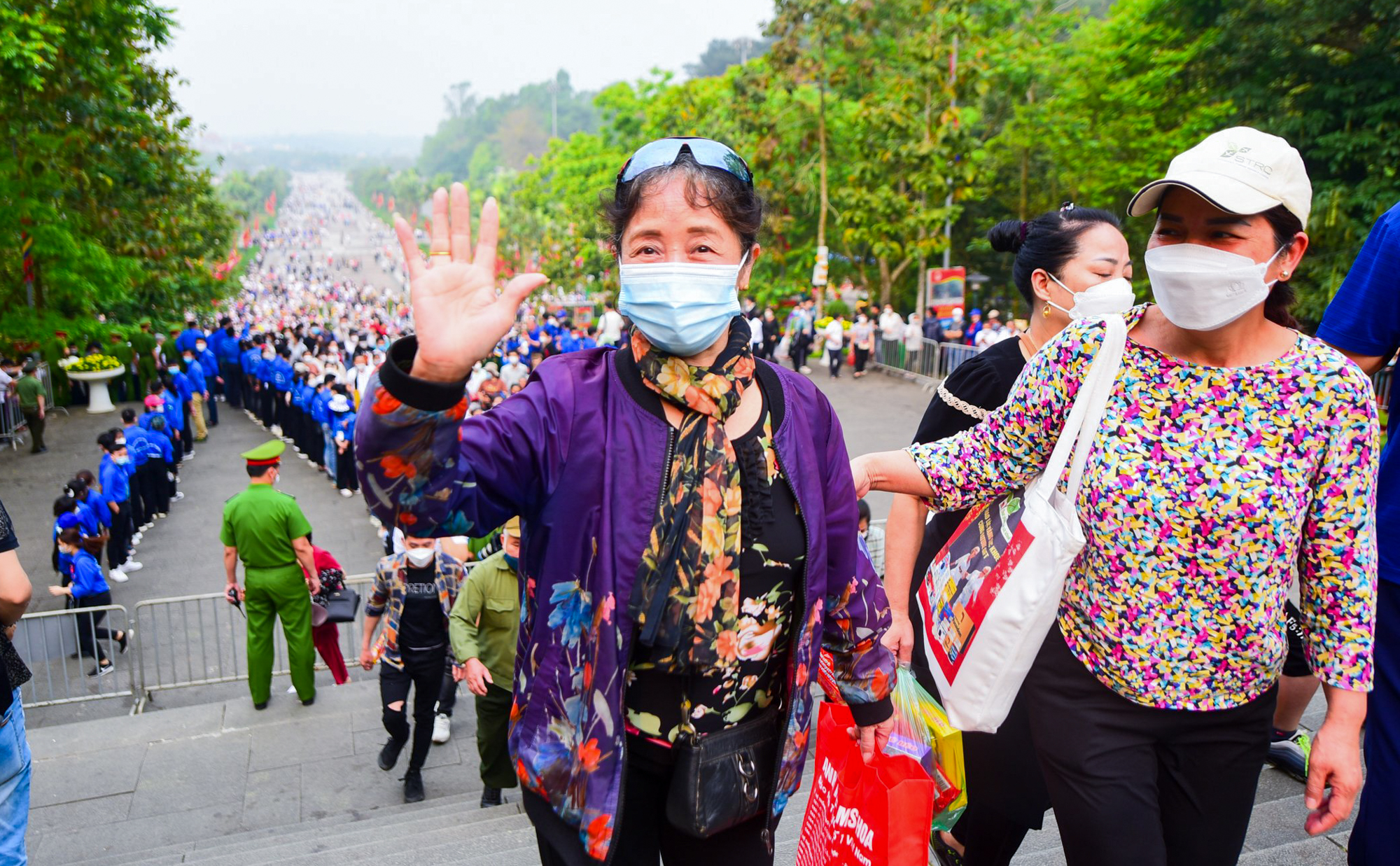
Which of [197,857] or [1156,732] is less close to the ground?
[1156,732]

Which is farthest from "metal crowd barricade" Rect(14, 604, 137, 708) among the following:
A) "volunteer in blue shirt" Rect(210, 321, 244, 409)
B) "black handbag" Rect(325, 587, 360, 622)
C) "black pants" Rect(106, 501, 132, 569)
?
"volunteer in blue shirt" Rect(210, 321, 244, 409)

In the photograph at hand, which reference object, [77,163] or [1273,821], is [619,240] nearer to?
[1273,821]

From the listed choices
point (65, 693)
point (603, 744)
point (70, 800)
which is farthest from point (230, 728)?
point (603, 744)

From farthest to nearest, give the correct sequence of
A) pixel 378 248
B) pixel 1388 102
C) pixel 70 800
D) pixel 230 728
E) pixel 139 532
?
pixel 378 248 < pixel 1388 102 < pixel 139 532 < pixel 230 728 < pixel 70 800

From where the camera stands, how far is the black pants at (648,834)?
192cm

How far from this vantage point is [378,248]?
127 meters

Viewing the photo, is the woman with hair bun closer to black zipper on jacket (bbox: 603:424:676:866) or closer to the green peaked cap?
black zipper on jacket (bbox: 603:424:676:866)

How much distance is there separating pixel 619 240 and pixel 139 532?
13338mm

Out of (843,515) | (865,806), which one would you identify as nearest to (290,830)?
(865,806)

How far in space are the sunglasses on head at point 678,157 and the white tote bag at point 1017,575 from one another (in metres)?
0.84

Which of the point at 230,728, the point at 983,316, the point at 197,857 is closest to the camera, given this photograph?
the point at 197,857

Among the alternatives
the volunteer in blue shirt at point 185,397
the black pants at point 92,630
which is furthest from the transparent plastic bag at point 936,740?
the volunteer in blue shirt at point 185,397

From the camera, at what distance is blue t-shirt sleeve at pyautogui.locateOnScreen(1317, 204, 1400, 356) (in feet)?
7.74

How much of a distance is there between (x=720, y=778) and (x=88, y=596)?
8163mm
